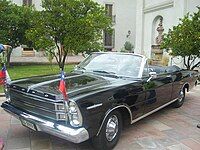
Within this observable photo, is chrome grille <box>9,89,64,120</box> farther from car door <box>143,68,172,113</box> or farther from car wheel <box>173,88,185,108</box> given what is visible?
car wheel <box>173,88,185,108</box>

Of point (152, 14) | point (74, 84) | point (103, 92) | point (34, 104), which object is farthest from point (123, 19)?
point (34, 104)

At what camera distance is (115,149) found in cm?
414

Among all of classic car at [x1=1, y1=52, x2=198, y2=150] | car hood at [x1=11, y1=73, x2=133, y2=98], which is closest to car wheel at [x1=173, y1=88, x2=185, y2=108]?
classic car at [x1=1, y1=52, x2=198, y2=150]

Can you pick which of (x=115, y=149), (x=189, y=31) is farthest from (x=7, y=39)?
(x=115, y=149)

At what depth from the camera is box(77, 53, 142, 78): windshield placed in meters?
4.95

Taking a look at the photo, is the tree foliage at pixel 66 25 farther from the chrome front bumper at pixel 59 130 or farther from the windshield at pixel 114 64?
the chrome front bumper at pixel 59 130

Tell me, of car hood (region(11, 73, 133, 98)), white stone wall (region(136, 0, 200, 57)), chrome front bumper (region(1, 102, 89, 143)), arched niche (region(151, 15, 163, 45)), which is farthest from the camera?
arched niche (region(151, 15, 163, 45))

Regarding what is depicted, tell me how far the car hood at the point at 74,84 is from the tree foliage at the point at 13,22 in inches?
422

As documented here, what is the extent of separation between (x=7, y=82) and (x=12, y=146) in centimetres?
105

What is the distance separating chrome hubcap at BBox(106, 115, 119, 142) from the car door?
908 millimetres

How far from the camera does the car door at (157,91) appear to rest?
492cm

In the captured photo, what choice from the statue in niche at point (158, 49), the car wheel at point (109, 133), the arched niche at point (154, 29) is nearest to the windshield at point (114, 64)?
the car wheel at point (109, 133)

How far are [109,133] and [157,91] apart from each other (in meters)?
1.67

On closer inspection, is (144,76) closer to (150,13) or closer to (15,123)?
(15,123)
